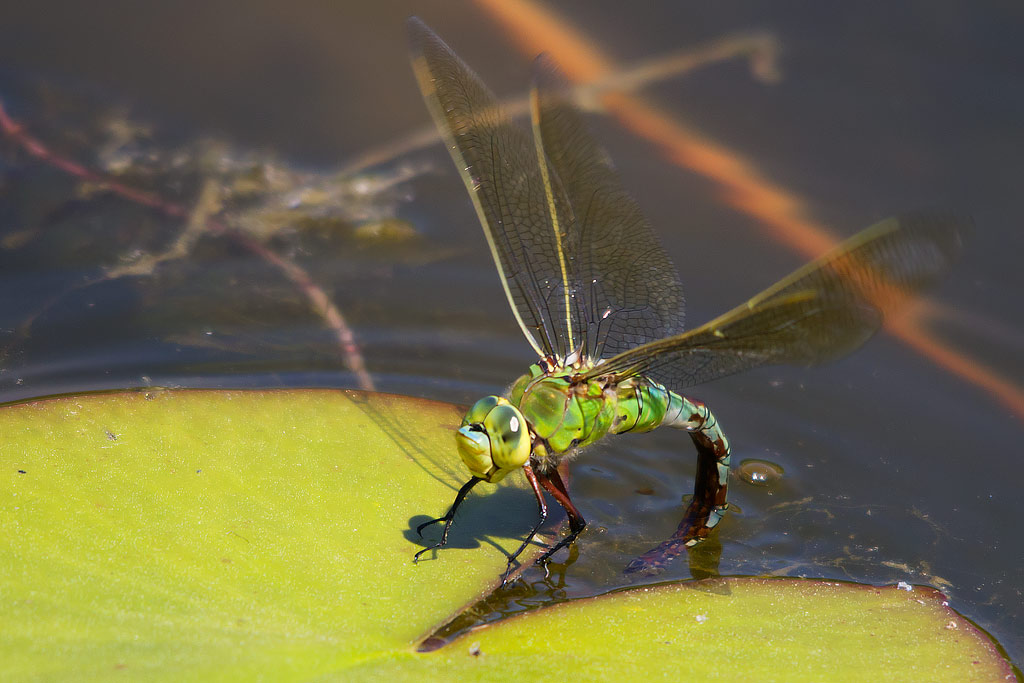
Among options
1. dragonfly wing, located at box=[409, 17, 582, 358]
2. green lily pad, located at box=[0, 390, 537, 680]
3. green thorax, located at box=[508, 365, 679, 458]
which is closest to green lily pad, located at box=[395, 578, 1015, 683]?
green lily pad, located at box=[0, 390, 537, 680]

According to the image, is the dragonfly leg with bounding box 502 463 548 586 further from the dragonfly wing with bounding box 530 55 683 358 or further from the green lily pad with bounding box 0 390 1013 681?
the dragonfly wing with bounding box 530 55 683 358

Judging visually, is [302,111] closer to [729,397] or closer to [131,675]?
[729,397]

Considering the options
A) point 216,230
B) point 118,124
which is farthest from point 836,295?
point 118,124

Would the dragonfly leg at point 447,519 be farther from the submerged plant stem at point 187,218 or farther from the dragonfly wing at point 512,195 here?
the submerged plant stem at point 187,218

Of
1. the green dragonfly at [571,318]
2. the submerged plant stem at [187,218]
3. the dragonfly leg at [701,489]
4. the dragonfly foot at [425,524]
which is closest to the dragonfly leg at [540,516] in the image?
the green dragonfly at [571,318]

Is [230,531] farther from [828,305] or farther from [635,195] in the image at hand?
[635,195]

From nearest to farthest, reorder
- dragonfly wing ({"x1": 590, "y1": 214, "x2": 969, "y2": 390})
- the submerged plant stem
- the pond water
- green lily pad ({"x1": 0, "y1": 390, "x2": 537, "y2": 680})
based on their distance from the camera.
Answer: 1. green lily pad ({"x1": 0, "y1": 390, "x2": 537, "y2": 680})
2. dragonfly wing ({"x1": 590, "y1": 214, "x2": 969, "y2": 390})
3. the pond water
4. the submerged plant stem
